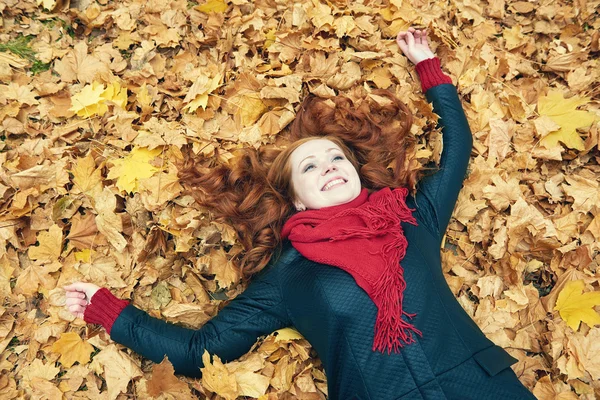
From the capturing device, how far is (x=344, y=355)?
7.84ft

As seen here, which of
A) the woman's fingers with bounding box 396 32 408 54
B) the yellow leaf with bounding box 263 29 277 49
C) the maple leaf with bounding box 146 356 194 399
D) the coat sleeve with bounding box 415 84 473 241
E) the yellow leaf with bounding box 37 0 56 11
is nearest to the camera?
the maple leaf with bounding box 146 356 194 399

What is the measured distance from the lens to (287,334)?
2719 mm

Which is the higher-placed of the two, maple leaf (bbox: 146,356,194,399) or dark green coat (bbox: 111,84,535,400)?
dark green coat (bbox: 111,84,535,400)

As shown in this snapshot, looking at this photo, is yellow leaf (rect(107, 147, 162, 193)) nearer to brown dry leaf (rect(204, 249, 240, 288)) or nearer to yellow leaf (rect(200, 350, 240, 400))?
brown dry leaf (rect(204, 249, 240, 288))

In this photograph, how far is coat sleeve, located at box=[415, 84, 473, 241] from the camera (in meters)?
2.80

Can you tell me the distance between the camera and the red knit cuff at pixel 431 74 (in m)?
3.09

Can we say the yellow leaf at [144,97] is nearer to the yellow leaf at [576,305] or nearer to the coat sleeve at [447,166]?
the coat sleeve at [447,166]

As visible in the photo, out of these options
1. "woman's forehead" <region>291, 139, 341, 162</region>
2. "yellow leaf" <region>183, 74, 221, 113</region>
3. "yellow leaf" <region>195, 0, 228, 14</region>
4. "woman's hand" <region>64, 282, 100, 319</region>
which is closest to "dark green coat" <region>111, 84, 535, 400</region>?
"woman's hand" <region>64, 282, 100, 319</region>

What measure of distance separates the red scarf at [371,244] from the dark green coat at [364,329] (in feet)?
0.17

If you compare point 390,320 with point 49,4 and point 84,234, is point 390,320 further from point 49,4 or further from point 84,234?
point 49,4

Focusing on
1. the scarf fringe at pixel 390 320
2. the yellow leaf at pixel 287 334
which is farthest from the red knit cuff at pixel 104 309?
the scarf fringe at pixel 390 320

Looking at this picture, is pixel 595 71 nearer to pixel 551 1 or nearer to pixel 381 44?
pixel 551 1

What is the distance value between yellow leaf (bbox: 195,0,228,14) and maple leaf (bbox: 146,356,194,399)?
242 centimetres

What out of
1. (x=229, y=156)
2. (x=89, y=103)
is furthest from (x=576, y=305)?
(x=89, y=103)
